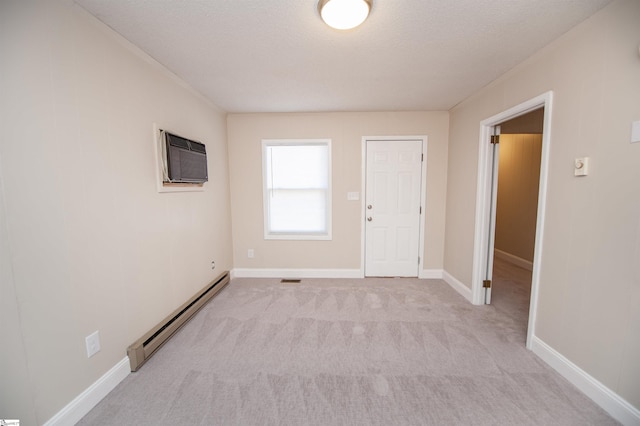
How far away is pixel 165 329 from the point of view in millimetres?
2119

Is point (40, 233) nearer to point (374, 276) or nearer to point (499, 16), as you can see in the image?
point (499, 16)

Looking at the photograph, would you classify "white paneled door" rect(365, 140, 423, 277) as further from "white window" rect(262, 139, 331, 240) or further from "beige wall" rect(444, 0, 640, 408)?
"beige wall" rect(444, 0, 640, 408)

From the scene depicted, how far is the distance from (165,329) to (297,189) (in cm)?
232

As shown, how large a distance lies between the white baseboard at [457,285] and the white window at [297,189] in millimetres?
1791

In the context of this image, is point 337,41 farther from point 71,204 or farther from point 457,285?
point 457,285

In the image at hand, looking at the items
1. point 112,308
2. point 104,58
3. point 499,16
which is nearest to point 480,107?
point 499,16

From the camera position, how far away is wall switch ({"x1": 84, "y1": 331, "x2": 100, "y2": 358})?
1499 mm

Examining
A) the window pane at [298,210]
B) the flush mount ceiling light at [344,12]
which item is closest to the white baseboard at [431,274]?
the window pane at [298,210]

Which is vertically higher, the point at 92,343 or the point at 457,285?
the point at 92,343

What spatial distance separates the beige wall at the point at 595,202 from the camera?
137 centimetres

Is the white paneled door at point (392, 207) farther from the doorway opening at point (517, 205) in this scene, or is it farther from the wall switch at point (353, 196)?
the doorway opening at point (517, 205)

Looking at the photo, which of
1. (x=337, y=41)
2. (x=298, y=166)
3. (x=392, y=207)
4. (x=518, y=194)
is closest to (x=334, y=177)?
(x=298, y=166)

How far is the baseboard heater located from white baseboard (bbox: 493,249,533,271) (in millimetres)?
4922

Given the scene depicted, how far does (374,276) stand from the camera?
12.1 feet
